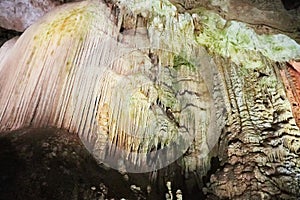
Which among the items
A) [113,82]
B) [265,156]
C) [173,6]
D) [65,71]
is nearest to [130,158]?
[113,82]

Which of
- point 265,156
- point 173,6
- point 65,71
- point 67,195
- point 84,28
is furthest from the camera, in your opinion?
point 173,6

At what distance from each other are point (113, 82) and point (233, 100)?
1860 millimetres

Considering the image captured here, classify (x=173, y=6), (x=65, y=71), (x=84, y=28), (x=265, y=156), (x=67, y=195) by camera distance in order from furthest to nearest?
(x=173, y=6) < (x=84, y=28) < (x=65, y=71) < (x=265, y=156) < (x=67, y=195)

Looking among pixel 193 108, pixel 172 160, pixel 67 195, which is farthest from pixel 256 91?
pixel 67 195

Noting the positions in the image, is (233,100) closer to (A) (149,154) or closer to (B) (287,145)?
(B) (287,145)

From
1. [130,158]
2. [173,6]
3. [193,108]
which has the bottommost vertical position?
[130,158]

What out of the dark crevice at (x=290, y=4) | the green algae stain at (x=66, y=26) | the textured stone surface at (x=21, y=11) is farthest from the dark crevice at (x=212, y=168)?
the textured stone surface at (x=21, y=11)

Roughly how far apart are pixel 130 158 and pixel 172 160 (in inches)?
31.7

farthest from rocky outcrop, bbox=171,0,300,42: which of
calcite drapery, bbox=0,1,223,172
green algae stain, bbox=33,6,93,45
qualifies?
green algae stain, bbox=33,6,93,45

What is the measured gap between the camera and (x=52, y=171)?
327cm

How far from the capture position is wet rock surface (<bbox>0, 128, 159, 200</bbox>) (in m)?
3.00

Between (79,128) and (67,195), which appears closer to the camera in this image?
(67,195)

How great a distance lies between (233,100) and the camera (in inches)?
198

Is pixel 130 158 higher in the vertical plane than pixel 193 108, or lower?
lower
